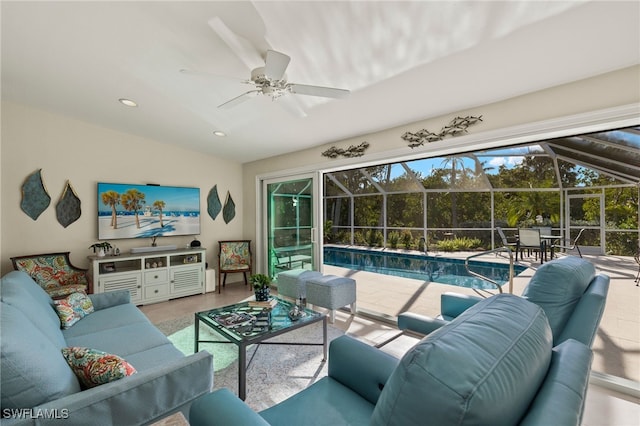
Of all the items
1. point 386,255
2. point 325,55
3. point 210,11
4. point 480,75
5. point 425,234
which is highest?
point 210,11

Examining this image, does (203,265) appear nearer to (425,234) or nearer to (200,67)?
(200,67)

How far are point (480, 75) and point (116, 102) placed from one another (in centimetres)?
395

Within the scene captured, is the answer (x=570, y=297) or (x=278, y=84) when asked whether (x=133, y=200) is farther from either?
(x=570, y=297)

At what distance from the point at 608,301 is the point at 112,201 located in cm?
712

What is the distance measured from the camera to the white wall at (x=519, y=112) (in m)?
2.13

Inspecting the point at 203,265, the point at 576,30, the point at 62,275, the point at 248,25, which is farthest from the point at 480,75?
the point at 62,275

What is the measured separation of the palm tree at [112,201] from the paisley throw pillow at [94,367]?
3.47 metres

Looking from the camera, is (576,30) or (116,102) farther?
(116,102)

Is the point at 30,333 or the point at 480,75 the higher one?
the point at 480,75

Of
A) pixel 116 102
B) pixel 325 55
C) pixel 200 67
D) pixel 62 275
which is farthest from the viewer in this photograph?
pixel 62 275

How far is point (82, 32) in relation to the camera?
234cm

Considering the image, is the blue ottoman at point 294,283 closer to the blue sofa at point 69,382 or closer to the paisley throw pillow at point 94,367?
the blue sofa at point 69,382

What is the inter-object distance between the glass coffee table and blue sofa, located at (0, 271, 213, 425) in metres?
0.42

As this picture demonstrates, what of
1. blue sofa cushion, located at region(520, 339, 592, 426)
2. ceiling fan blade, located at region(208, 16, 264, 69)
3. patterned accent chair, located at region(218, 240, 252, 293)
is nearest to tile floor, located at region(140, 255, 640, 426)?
patterned accent chair, located at region(218, 240, 252, 293)
